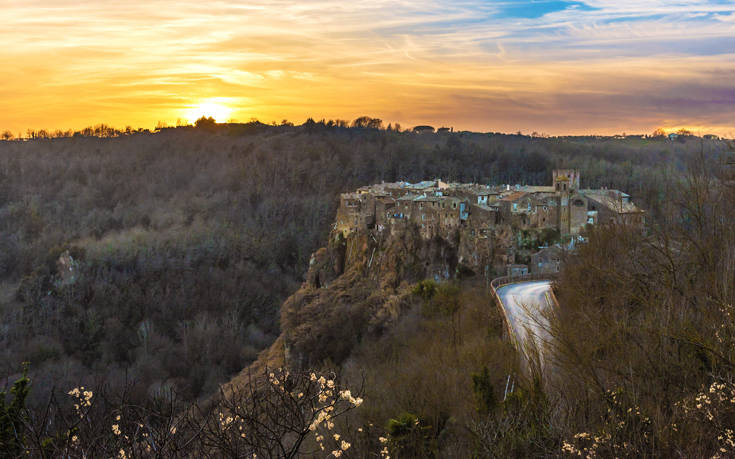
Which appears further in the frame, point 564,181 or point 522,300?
point 564,181

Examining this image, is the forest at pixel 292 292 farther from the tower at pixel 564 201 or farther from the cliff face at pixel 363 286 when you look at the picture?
the tower at pixel 564 201

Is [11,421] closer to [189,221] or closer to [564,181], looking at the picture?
[564,181]

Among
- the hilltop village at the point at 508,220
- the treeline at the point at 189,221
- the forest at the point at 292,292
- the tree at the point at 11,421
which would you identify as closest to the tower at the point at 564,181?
the hilltop village at the point at 508,220

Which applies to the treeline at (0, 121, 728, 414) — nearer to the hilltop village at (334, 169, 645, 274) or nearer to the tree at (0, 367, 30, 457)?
the hilltop village at (334, 169, 645, 274)

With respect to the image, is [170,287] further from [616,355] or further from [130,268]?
[616,355]

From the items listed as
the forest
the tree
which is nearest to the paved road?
the forest

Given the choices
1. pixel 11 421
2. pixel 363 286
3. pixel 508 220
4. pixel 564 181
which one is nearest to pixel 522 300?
pixel 508 220
